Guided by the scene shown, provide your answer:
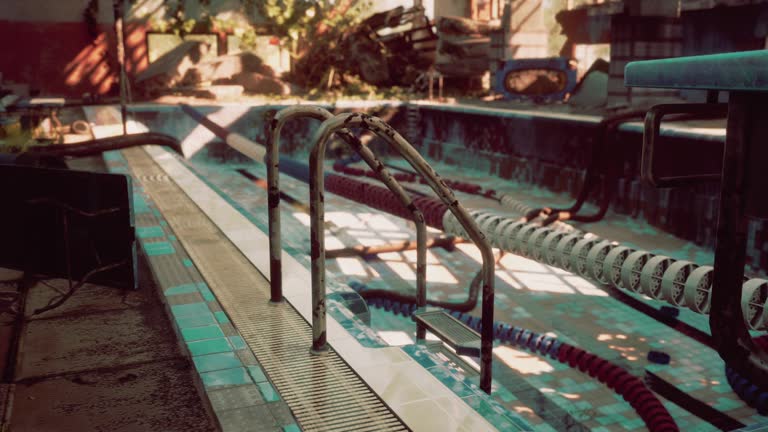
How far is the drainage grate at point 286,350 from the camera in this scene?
2229 mm

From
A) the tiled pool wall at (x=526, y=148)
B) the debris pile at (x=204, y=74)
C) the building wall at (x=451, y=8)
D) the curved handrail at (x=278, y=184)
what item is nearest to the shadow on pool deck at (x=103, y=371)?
the curved handrail at (x=278, y=184)

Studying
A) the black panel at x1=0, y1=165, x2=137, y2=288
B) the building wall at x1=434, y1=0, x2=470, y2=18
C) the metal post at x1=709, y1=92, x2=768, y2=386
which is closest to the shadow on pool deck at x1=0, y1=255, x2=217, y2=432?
the black panel at x1=0, y1=165, x2=137, y2=288

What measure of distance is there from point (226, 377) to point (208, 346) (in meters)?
0.29

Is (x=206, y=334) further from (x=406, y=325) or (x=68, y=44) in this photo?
(x=68, y=44)

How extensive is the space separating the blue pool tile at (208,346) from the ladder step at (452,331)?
90 centimetres

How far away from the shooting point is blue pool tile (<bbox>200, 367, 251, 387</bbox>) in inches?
94.7

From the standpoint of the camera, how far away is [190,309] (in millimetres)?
3082

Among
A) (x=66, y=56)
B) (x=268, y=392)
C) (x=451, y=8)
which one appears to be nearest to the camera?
(x=268, y=392)

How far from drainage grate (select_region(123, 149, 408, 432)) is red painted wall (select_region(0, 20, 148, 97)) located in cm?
1741

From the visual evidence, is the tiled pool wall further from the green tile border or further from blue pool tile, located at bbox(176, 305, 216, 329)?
blue pool tile, located at bbox(176, 305, 216, 329)

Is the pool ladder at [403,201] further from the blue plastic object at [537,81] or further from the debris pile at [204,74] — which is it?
the debris pile at [204,74]

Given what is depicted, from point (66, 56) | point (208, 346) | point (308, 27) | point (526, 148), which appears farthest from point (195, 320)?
point (66, 56)

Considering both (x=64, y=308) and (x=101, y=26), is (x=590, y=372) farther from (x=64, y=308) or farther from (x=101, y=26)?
(x=101, y=26)

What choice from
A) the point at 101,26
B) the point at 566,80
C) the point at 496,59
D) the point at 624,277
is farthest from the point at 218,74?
the point at 624,277
